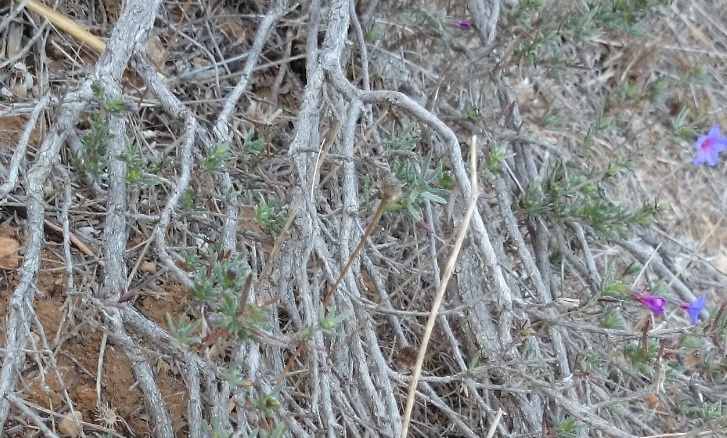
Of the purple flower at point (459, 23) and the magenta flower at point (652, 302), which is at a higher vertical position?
the purple flower at point (459, 23)

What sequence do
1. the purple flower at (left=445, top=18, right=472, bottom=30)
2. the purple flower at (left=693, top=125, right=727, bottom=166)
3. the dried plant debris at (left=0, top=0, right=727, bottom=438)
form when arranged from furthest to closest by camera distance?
the purple flower at (left=693, top=125, right=727, bottom=166) < the purple flower at (left=445, top=18, right=472, bottom=30) < the dried plant debris at (left=0, top=0, right=727, bottom=438)

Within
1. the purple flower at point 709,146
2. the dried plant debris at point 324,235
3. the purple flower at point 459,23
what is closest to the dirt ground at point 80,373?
the dried plant debris at point 324,235

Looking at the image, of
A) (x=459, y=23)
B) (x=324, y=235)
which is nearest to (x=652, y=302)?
(x=324, y=235)

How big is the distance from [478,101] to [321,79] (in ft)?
2.37

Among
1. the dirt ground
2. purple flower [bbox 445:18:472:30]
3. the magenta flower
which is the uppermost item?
purple flower [bbox 445:18:472:30]

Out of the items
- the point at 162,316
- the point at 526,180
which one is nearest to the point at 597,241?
the point at 526,180

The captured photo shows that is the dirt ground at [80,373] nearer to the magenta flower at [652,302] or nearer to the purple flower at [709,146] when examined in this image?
the magenta flower at [652,302]

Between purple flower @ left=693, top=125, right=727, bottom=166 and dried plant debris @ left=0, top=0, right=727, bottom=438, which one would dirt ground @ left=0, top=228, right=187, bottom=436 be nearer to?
dried plant debris @ left=0, top=0, right=727, bottom=438

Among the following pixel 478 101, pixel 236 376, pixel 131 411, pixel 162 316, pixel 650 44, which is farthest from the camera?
pixel 650 44

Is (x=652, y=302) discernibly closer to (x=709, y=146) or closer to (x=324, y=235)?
(x=324, y=235)

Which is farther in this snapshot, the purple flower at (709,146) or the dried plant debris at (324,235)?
the purple flower at (709,146)

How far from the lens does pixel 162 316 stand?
70.8 inches

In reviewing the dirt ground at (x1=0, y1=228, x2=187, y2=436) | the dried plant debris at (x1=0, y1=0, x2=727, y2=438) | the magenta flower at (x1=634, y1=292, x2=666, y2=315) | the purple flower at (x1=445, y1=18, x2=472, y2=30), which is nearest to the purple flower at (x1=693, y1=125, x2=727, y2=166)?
the dried plant debris at (x1=0, y1=0, x2=727, y2=438)

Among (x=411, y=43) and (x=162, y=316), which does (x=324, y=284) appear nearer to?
(x=162, y=316)
